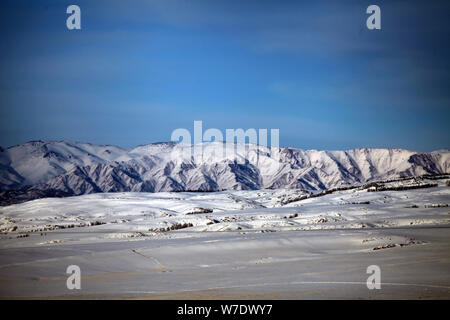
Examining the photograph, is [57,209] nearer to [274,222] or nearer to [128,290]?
[274,222]

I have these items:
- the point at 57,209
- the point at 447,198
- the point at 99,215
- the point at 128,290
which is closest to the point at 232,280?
the point at 128,290

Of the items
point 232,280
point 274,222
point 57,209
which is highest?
point 232,280

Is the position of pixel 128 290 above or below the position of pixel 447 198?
above

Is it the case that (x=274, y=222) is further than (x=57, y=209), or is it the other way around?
(x=57, y=209)
